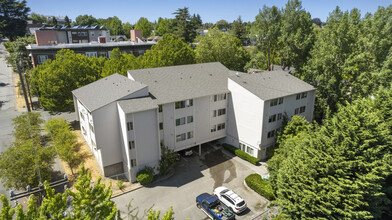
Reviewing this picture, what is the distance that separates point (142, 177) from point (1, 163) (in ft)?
49.9

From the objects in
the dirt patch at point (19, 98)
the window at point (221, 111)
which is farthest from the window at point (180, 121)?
the dirt patch at point (19, 98)

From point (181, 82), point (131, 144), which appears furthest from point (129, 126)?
point (181, 82)

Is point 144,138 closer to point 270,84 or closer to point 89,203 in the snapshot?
point 89,203

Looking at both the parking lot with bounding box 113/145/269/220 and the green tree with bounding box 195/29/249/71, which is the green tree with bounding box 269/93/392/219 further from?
the green tree with bounding box 195/29/249/71

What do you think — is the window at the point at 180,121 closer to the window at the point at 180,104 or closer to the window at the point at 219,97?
the window at the point at 180,104

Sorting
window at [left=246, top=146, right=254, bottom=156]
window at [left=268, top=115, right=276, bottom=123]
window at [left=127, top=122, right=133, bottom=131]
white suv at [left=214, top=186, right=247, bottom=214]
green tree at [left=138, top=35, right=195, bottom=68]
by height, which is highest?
green tree at [left=138, top=35, right=195, bottom=68]

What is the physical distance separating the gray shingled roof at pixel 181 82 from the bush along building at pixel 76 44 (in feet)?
137

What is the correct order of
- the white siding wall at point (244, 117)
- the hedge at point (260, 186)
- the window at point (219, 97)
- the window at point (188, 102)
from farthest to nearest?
the window at point (219, 97) < the white siding wall at point (244, 117) < the window at point (188, 102) < the hedge at point (260, 186)

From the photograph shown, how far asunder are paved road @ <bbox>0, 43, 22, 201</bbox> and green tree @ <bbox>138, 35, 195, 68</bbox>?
Result: 2876cm

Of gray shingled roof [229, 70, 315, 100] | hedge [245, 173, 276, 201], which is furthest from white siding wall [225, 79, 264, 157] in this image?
hedge [245, 173, 276, 201]

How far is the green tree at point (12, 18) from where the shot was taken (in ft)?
370

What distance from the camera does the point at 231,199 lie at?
1045 inches

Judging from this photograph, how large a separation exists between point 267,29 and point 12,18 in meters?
128

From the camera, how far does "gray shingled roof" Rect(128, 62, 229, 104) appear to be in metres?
33.3
